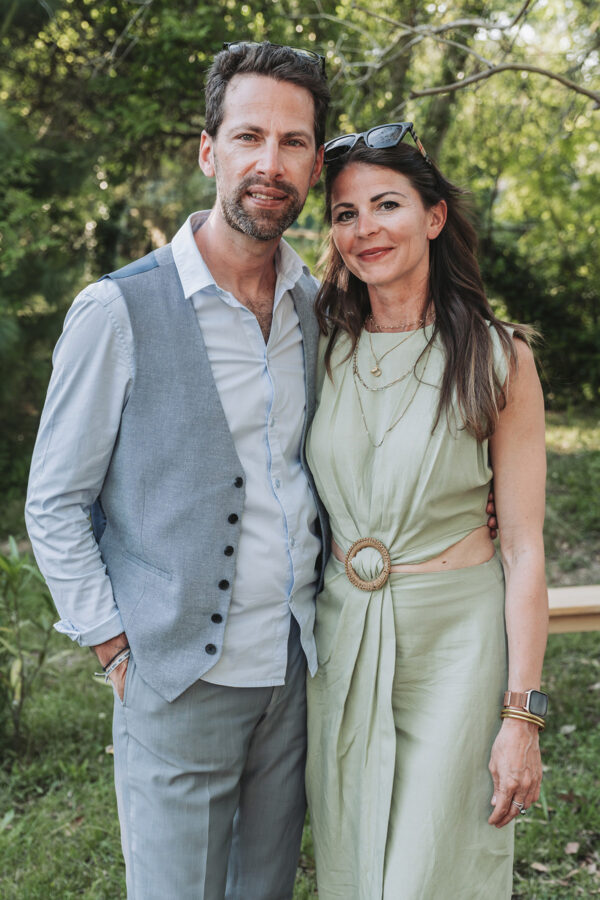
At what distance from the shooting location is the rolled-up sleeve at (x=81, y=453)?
1888mm

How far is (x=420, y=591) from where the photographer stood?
6.61 feet

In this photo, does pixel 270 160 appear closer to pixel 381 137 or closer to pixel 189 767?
pixel 381 137

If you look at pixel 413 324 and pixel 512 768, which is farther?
pixel 413 324

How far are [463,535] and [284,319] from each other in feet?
2.40

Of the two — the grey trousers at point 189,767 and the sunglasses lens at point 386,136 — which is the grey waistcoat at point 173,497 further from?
the sunglasses lens at point 386,136

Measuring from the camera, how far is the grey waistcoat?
1915 mm

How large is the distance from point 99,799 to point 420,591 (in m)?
2.17

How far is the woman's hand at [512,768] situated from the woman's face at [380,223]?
1.14 m

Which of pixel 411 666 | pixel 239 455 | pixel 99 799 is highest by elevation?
pixel 239 455

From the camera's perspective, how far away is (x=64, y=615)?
6.55ft

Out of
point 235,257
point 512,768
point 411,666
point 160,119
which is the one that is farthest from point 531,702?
point 160,119

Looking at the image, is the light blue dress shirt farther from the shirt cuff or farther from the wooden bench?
the wooden bench

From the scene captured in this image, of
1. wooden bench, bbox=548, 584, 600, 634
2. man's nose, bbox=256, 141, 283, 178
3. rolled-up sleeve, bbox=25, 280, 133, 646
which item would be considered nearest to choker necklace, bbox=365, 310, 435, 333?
man's nose, bbox=256, 141, 283, 178

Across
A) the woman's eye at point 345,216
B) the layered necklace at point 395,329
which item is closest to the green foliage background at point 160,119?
the woman's eye at point 345,216
